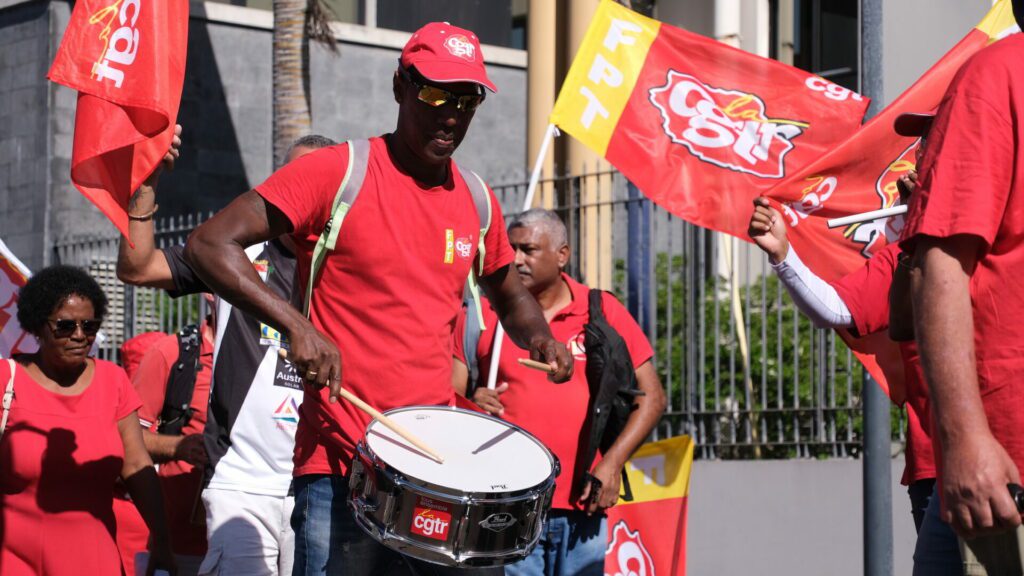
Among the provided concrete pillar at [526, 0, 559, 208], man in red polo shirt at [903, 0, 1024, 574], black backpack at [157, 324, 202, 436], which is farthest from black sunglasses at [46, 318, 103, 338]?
concrete pillar at [526, 0, 559, 208]

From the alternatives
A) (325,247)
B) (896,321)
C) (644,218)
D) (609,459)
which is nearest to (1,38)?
(644,218)

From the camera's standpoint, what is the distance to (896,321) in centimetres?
394

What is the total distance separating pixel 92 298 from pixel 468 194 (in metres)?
2.25

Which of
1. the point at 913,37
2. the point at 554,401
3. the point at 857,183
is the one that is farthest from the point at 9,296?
the point at 913,37

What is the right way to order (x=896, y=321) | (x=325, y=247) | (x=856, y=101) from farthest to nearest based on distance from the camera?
(x=856, y=101) → (x=325, y=247) → (x=896, y=321)

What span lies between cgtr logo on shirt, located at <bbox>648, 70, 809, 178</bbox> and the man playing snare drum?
3.85 meters

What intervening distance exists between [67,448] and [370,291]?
2100 mm

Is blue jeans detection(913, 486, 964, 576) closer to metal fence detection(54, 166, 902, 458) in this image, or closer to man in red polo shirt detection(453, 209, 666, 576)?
man in red polo shirt detection(453, 209, 666, 576)

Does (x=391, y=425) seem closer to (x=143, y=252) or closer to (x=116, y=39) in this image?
(x=143, y=252)

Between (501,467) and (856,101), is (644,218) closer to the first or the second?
(856,101)

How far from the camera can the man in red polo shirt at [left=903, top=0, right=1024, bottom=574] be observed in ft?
10.3

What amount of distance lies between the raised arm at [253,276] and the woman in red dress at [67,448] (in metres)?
1.94

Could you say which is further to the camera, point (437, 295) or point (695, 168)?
point (695, 168)

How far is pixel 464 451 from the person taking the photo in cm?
452
